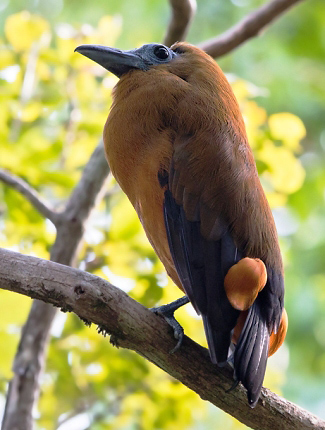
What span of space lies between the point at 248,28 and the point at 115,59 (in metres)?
1.25

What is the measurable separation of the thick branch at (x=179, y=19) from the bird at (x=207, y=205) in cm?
74

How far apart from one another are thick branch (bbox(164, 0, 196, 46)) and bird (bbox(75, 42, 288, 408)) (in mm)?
735

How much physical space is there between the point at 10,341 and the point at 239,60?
5015mm

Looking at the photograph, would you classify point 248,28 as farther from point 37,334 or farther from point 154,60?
point 37,334

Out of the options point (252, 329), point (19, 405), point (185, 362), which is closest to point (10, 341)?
point (19, 405)

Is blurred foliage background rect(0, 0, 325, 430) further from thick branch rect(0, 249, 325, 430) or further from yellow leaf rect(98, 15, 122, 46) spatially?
thick branch rect(0, 249, 325, 430)

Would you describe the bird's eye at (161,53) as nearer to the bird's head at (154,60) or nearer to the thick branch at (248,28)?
the bird's head at (154,60)

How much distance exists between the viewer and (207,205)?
262 centimetres

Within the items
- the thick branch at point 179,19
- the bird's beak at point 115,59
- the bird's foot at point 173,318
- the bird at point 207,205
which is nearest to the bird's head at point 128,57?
the bird's beak at point 115,59

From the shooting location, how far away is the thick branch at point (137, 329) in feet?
7.54

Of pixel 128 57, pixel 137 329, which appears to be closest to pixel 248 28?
pixel 128 57

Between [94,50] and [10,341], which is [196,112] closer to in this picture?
[94,50]

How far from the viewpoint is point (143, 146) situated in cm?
279

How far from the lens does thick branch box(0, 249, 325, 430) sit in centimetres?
230
